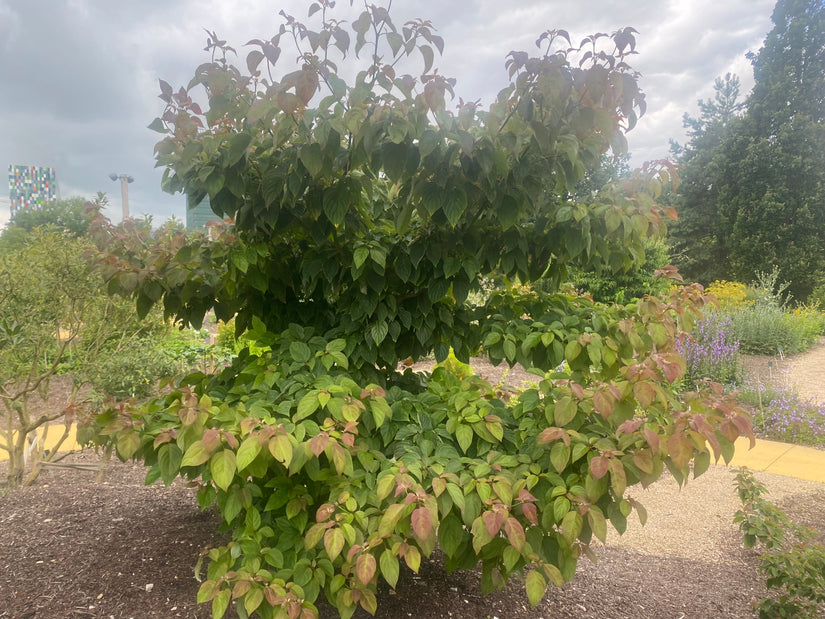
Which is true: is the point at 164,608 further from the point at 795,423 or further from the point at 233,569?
the point at 795,423

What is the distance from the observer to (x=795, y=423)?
17.3 ft

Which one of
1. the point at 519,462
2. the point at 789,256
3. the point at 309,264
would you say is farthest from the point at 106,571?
the point at 789,256

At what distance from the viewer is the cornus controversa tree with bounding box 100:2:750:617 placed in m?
1.33

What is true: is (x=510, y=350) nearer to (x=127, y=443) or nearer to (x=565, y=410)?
(x=565, y=410)

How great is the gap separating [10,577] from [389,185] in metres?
2.12

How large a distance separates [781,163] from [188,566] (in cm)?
2259

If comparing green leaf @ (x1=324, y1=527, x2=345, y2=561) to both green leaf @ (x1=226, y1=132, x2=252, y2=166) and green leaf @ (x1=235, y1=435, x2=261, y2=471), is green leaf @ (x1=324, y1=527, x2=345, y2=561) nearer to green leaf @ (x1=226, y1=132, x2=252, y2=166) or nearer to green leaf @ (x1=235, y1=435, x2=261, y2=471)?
green leaf @ (x1=235, y1=435, x2=261, y2=471)

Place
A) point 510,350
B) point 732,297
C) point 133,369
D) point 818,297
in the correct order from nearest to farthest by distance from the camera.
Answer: point 510,350 → point 133,369 → point 732,297 → point 818,297

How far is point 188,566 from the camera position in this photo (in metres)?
2.23

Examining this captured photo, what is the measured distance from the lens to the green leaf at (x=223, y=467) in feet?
4.05

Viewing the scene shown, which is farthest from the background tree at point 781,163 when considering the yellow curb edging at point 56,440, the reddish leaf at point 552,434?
the reddish leaf at point 552,434

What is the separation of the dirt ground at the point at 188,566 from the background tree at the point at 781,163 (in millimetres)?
18802

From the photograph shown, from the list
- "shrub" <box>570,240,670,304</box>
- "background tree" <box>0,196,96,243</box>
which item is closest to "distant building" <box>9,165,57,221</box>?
"background tree" <box>0,196,96,243</box>

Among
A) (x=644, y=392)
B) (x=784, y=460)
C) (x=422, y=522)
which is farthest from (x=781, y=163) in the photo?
(x=422, y=522)
